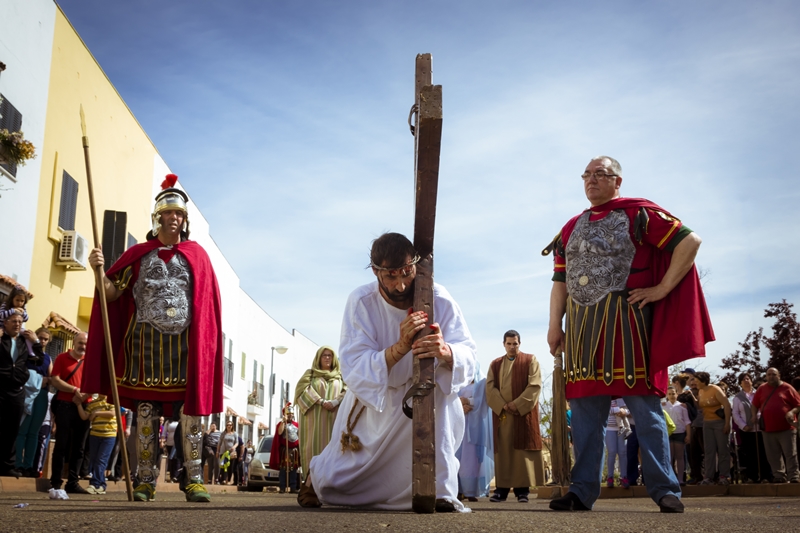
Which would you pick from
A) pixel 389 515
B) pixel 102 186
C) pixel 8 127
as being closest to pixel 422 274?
pixel 389 515

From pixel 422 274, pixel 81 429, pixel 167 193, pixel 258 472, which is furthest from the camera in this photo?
pixel 258 472

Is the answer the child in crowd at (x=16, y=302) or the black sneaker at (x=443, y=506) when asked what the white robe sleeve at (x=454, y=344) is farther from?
the child in crowd at (x=16, y=302)

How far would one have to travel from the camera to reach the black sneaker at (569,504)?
18.3 feet

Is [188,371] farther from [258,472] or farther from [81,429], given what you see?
[258,472]

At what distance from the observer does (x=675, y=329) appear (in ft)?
18.2

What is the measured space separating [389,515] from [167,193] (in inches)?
133

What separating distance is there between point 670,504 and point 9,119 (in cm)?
1418

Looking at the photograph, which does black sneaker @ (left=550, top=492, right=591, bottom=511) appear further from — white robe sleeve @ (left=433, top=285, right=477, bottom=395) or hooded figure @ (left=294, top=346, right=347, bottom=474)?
hooded figure @ (left=294, top=346, right=347, bottom=474)

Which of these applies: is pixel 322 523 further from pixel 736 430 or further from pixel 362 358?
pixel 736 430

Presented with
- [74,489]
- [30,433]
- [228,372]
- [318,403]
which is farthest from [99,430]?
[228,372]

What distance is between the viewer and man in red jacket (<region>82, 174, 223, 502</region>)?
6.18 meters

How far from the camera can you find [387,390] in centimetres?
502

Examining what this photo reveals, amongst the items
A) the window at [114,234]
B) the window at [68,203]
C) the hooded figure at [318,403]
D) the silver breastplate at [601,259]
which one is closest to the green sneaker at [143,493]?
the window at [114,234]

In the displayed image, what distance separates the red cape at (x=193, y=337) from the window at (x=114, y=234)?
1.06 metres
